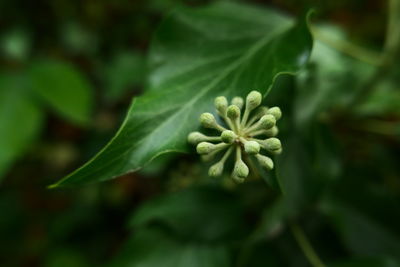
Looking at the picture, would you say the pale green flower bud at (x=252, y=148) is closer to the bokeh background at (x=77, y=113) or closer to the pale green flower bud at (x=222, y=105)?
the pale green flower bud at (x=222, y=105)

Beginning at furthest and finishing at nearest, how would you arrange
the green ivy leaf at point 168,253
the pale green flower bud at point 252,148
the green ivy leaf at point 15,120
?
the green ivy leaf at point 15,120, the green ivy leaf at point 168,253, the pale green flower bud at point 252,148

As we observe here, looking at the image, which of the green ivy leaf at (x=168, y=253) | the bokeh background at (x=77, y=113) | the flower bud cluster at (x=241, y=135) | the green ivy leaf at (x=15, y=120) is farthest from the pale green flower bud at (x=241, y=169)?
the green ivy leaf at (x=15, y=120)

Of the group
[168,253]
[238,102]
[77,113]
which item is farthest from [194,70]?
[77,113]

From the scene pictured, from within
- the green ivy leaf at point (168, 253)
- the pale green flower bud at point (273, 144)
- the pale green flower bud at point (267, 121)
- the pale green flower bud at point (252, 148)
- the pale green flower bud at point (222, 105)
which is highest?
the pale green flower bud at point (222, 105)

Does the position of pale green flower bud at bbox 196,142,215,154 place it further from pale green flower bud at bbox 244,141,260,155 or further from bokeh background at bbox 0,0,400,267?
bokeh background at bbox 0,0,400,267

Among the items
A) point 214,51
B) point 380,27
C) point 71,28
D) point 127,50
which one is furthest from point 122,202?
point 380,27

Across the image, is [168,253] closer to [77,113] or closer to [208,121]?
[208,121]
